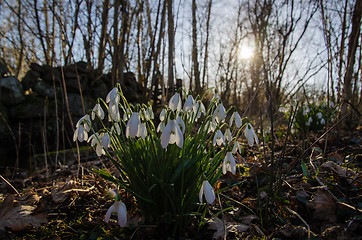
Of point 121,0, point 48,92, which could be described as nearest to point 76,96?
point 48,92

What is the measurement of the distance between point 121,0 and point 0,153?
4.68 m

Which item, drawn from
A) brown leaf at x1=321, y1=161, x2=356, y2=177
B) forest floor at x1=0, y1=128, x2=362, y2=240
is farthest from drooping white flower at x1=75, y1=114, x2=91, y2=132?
brown leaf at x1=321, y1=161, x2=356, y2=177

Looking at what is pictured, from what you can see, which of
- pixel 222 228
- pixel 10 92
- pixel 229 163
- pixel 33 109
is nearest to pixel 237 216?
pixel 222 228

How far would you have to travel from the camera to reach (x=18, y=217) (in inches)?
55.9

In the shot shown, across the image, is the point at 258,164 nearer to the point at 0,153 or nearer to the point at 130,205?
the point at 130,205

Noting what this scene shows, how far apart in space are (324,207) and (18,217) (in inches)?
75.4

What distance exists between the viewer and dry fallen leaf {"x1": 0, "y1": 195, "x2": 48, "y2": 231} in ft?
4.52

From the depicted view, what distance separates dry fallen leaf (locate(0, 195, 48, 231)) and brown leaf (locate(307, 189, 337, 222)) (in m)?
1.69

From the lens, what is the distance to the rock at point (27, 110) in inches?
235

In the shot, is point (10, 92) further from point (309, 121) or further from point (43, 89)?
point (309, 121)

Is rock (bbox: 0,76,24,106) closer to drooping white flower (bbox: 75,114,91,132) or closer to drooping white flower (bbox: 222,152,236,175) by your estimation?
drooping white flower (bbox: 75,114,91,132)

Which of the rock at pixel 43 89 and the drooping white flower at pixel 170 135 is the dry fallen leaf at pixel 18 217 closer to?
the drooping white flower at pixel 170 135

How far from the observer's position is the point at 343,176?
1.55 metres

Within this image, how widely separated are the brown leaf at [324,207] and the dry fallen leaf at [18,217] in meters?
1.69
